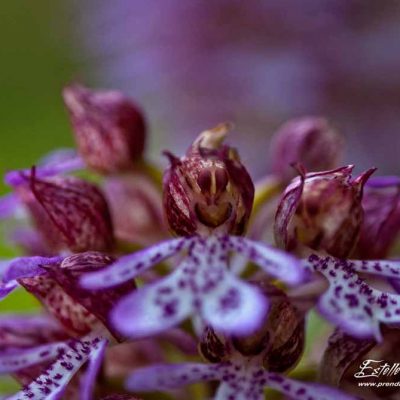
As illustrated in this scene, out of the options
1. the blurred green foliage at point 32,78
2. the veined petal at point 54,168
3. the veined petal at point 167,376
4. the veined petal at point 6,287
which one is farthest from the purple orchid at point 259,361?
the blurred green foliage at point 32,78

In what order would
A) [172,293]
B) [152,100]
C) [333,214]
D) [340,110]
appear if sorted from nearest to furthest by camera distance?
[172,293] → [333,214] → [340,110] → [152,100]

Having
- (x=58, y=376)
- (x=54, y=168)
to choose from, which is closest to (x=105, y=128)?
(x=54, y=168)

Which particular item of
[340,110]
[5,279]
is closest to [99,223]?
[5,279]

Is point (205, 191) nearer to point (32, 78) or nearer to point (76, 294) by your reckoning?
point (76, 294)

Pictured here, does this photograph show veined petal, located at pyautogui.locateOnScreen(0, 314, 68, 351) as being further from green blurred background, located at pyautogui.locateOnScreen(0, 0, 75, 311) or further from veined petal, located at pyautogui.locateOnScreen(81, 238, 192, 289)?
green blurred background, located at pyautogui.locateOnScreen(0, 0, 75, 311)

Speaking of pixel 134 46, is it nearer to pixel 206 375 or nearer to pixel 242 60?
pixel 242 60

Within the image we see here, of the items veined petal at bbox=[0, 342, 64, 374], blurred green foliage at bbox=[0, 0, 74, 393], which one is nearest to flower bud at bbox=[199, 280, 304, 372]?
veined petal at bbox=[0, 342, 64, 374]
